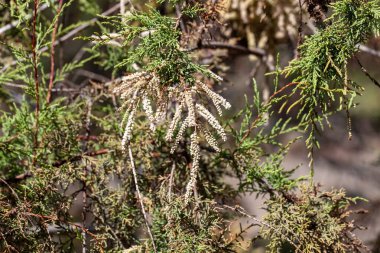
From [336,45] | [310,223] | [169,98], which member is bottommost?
[169,98]

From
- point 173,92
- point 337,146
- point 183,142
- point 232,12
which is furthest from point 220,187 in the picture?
point 337,146

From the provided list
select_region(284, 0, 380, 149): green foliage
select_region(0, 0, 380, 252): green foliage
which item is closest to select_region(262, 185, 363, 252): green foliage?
select_region(0, 0, 380, 252): green foliage

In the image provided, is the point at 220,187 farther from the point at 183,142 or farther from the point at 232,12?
the point at 232,12

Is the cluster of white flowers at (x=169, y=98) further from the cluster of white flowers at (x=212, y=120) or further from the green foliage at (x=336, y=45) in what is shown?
the green foliage at (x=336, y=45)

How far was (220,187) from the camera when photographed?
196 centimetres

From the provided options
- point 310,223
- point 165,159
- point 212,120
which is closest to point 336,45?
point 212,120

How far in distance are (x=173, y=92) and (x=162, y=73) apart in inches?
3.1

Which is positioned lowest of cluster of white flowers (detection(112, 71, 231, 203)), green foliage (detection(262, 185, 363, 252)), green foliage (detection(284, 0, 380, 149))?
cluster of white flowers (detection(112, 71, 231, 203))

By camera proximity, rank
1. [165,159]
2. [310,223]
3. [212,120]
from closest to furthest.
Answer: [212,120] → [310,223] → [165,159]

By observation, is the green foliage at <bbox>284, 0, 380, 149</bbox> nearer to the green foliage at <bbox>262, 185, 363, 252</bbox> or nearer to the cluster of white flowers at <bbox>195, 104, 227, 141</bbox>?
the cluster of white flowers at <bbox>195, 104, 227, 141</bbox>

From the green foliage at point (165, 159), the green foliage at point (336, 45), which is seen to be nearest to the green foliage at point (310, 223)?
the green foliage at point (165, 159)

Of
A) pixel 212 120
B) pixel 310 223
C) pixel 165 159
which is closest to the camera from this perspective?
pixel 212 120

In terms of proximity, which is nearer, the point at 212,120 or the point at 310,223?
the point at 212,120

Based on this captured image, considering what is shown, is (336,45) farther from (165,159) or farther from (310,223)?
(165,159)
